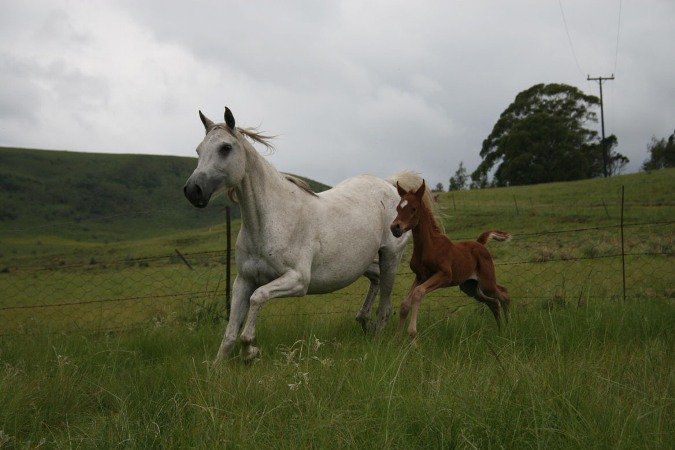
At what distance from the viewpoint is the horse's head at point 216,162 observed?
4.69 m

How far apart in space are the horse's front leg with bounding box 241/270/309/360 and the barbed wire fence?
1.96 m

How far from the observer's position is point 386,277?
22.5 feet

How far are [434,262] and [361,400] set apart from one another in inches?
103

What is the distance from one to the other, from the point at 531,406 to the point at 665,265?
12.4m

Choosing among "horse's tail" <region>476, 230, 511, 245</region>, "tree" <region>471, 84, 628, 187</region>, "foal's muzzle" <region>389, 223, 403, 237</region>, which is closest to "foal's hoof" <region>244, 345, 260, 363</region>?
"foal's muzzle" <region>389, 223, 403, 237</region>

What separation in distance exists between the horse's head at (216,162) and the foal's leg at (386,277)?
2341 millimetres

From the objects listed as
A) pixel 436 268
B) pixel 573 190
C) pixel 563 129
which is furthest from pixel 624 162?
pixel 436 268

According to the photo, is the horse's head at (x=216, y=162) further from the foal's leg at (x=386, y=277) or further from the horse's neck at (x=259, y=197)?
the foal's leg at (x=386, y=277)

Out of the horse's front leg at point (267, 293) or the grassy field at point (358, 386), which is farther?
the horse's front leg at point (267, 293)

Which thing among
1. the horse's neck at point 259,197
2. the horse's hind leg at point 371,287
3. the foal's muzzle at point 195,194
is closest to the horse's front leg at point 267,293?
the horse's neck at point 259,197

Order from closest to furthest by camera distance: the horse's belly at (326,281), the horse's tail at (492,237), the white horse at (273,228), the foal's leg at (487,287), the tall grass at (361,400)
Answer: the tall grass at (361,400)
the white horse at (273,228)
the horse's belly at (326,281)
the foal's leg at (487,287)
the horse's tail at (492,237)

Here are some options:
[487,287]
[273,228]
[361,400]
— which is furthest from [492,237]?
[361,400]

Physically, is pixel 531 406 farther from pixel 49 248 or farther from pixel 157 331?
pixel 49 248

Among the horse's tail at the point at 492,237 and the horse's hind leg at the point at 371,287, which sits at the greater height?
the horse's tail at the point at 492,237
